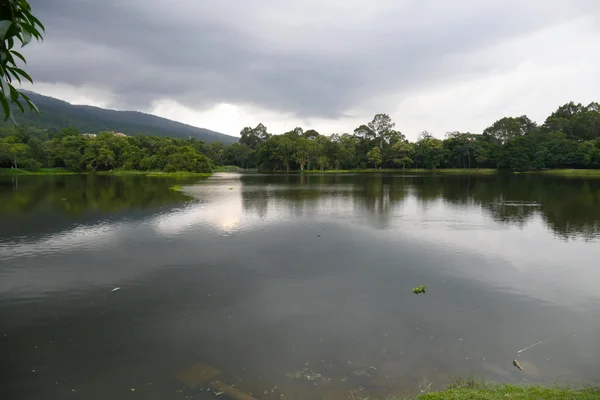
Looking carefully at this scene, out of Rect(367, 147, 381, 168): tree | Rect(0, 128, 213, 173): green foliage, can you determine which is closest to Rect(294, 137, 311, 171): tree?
Rect(367, 147, 381, 168): tree

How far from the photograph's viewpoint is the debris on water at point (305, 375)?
19.6ft

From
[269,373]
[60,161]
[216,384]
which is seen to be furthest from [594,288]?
[60,161]

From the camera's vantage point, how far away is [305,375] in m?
6.04

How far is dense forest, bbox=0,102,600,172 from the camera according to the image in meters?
83.8

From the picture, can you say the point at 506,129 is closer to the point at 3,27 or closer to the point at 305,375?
the point at 305,375

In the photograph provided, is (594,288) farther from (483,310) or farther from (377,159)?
(377,159)

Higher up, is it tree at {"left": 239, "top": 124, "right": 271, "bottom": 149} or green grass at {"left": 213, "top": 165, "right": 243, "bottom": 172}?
tree at {"left": 239, "top": 124, "right": 271, "bottom": 149}

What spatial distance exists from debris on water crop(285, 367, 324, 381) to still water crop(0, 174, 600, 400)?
0.09ft

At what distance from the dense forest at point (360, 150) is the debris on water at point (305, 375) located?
7766cm

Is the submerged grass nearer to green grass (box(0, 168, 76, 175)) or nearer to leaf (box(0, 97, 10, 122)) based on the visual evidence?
leaf (box(0, 97, 10, 122))

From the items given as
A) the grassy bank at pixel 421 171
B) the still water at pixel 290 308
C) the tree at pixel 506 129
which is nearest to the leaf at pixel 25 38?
the still water at pixel 290 308

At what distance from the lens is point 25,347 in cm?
696

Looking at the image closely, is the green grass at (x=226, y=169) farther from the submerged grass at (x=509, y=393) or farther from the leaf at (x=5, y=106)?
the leaf at (x=5, y=106)

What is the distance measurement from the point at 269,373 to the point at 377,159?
10206 cm
